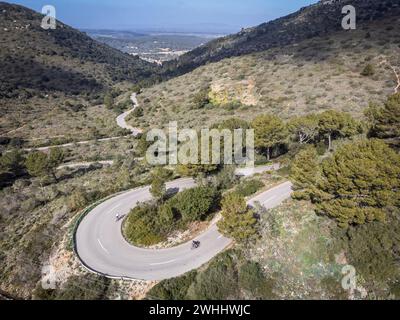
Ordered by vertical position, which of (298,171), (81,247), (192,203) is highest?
(298,171)

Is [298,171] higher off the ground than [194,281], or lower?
higher

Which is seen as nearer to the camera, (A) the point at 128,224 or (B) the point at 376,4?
(A) the point at 128,224

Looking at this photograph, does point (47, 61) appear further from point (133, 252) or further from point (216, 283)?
point (216, 283)

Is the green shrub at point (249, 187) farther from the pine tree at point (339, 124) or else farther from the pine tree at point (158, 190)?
the pine tree at point (339, 124)

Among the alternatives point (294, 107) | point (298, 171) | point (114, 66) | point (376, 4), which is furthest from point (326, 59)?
point (114, 66)
